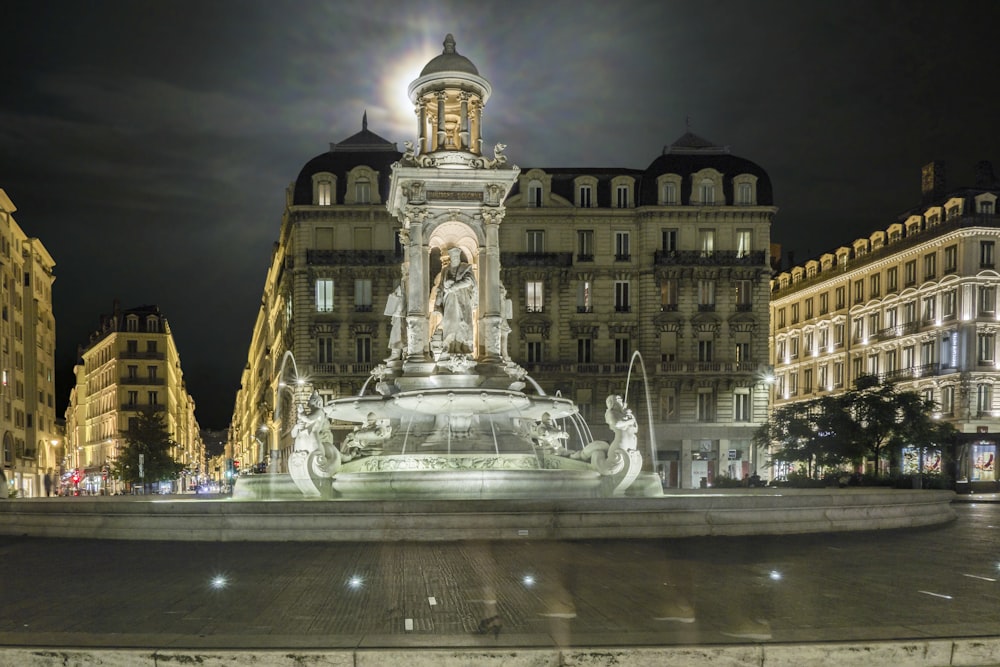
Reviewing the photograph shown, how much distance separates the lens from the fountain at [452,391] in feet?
63.2

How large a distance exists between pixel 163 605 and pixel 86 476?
115m

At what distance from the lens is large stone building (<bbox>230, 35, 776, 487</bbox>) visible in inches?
2616

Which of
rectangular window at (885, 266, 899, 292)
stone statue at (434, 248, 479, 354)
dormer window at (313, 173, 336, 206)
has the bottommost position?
stone statue at (434, 248, 479, 354)

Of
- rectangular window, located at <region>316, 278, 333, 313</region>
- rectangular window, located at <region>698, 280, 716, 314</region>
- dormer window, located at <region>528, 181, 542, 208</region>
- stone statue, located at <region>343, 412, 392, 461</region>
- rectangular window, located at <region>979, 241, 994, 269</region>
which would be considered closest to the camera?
stone statue, located at <region>343, 412, 392, 461</region>

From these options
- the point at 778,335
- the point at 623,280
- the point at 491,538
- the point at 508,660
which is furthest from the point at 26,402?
the point at 508,660

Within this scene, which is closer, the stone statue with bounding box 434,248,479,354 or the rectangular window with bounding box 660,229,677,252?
the stone statue with bounding box 434,248,479,354

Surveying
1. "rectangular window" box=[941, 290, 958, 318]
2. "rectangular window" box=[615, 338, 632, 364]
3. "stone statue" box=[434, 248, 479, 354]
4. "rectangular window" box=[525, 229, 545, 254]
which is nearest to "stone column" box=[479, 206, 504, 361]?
"stone statue" box=[434, 248, 479, 354]

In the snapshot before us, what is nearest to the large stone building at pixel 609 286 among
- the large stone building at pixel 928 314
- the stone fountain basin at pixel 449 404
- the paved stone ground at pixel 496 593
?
the large stone building at pixel 928 314

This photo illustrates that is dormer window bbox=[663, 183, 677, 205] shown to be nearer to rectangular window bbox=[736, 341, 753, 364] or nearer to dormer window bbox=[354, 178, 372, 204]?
rectangular window bbox=[736, 341, 753, 364]

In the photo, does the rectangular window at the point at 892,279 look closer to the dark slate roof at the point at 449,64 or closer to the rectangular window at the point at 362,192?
the rectangular window at the point at 362,192

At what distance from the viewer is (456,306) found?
2514 cm

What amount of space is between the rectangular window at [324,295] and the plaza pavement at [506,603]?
5203 centimetres

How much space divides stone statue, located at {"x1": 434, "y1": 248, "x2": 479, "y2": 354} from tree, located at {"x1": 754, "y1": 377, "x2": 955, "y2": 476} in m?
31.2

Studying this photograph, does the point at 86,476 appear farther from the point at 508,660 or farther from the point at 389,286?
the point at 508,660
